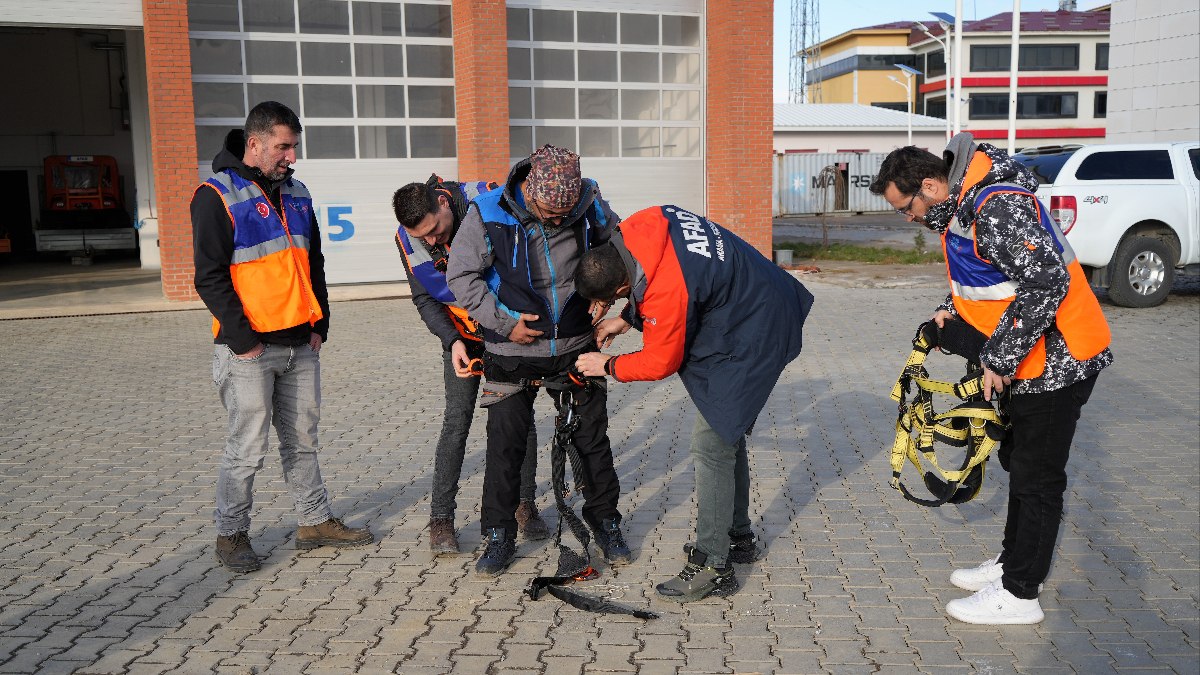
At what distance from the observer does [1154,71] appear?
78.8 ft

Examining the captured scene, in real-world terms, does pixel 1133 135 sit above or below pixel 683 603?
above

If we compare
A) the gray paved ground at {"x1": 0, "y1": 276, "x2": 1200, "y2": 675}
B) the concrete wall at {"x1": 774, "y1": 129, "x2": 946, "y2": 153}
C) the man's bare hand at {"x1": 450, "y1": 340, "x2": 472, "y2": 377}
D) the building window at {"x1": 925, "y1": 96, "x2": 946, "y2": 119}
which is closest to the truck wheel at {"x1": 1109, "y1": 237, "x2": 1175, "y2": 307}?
the gray paved ground at {"x1": 0, "y1": 276, "x2": 1200, "y2": 675}

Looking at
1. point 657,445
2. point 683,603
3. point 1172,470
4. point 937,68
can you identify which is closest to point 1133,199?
point 1172,470

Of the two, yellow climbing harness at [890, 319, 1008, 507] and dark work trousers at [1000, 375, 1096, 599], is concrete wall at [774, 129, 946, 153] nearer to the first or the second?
yellow climbing harness at [890, 319, 1008, 507]

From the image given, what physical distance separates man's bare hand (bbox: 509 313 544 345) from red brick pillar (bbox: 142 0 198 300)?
11.2m

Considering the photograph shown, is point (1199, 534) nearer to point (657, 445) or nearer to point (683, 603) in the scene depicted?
point (683, 603)

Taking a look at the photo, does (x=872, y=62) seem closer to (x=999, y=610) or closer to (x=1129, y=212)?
(x=1129, y=212)

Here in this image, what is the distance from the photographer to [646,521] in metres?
5.78

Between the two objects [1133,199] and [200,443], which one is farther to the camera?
[1133,199]

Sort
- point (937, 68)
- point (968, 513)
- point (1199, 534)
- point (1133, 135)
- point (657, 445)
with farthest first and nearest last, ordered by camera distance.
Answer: point (937, 68) → point (1133, 135) → point (657, 445) → point (968, 513) → point (1199, 534)

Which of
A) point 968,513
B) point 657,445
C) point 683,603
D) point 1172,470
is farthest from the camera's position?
point 657,445

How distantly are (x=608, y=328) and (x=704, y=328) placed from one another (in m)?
0.54

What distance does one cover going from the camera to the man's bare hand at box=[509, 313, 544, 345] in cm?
467

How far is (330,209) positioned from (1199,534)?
13.1m
